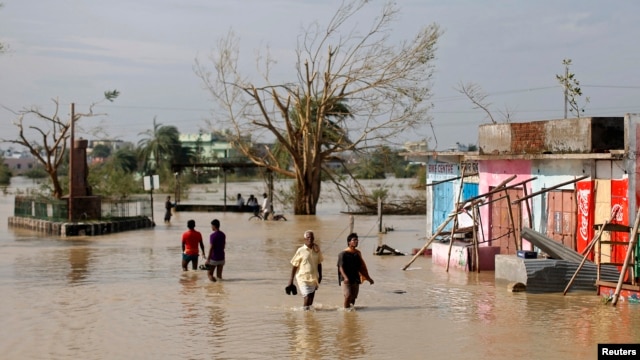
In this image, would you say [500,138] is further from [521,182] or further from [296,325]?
[296,325]

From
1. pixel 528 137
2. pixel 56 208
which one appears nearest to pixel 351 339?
pixel 528 137

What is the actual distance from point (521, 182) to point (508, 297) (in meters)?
4.04

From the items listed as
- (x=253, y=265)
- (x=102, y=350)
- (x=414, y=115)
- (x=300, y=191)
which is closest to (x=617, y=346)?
(x=102, y=350)

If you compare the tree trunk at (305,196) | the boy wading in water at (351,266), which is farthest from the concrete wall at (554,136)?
the tree trunk at (305,196)

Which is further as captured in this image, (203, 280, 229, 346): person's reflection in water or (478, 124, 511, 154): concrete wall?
(478, 124, 511, 154): concrete wall

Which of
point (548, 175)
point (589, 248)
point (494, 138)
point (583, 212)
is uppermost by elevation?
point (494, 138)

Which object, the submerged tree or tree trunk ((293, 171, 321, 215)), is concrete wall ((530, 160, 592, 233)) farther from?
the submerged tree

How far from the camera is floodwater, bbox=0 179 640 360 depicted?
42.8 ft

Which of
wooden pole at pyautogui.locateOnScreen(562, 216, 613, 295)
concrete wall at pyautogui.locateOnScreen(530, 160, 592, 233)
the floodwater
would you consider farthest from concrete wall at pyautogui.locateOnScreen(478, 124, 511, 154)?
wooden pole at pyautogui.locateOnScreen(562, 216, 613, 295)

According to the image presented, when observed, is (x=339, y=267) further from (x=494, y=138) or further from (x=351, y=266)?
(x=494, y=138)

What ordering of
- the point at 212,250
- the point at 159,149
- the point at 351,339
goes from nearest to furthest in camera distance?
Result: the point at 351,339 → the point at 212,250 → the point at 159,149

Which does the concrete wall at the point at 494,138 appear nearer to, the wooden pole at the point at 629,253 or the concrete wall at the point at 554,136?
the concrete wall at the point at 554,136

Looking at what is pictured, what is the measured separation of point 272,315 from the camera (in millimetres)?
15836

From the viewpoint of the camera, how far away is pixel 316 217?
47000mm
